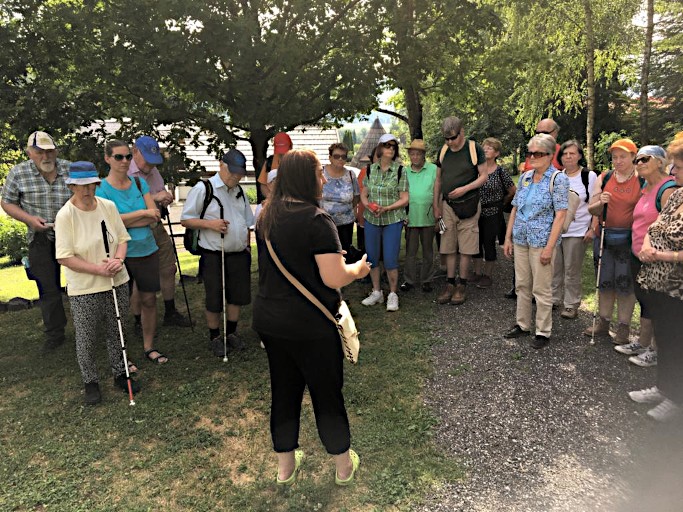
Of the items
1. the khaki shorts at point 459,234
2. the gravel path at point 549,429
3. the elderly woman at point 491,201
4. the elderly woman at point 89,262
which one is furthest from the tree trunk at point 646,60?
the elderly woman at point 89,262

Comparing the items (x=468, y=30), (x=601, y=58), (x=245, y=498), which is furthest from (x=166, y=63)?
(x=601, y=58)

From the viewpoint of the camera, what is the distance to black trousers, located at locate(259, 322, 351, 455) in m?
2.64

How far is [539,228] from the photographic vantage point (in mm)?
4562

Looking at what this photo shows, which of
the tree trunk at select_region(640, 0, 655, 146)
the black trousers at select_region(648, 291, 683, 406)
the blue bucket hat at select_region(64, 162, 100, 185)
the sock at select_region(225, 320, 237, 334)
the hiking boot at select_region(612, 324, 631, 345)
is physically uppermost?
the tree trunk at select_region(640, 0, 655, 146)

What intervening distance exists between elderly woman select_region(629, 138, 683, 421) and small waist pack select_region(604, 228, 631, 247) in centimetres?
95

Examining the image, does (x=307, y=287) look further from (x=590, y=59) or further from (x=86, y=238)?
(x=590, y=59)

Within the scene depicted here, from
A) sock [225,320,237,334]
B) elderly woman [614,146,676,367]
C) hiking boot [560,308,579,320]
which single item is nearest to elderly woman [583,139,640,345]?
elderly woman [614,146,676,367]

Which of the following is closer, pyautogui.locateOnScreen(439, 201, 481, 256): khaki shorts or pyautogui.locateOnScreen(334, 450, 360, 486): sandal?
pyautogui.locateOnScreen(334, 450, 360, 486): sandal

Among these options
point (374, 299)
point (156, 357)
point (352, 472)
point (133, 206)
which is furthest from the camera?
point (374, 299)

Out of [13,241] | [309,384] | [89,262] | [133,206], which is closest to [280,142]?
[133,206]

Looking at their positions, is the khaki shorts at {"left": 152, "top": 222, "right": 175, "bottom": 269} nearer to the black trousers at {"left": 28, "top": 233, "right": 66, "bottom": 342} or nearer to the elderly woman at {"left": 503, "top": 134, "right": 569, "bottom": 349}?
the black trousers at {"left": 28, "top": 233, "right": 66, "bottom": 342}

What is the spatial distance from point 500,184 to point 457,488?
445 centimetres

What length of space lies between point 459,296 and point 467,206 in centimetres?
119

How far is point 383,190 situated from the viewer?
588cm
